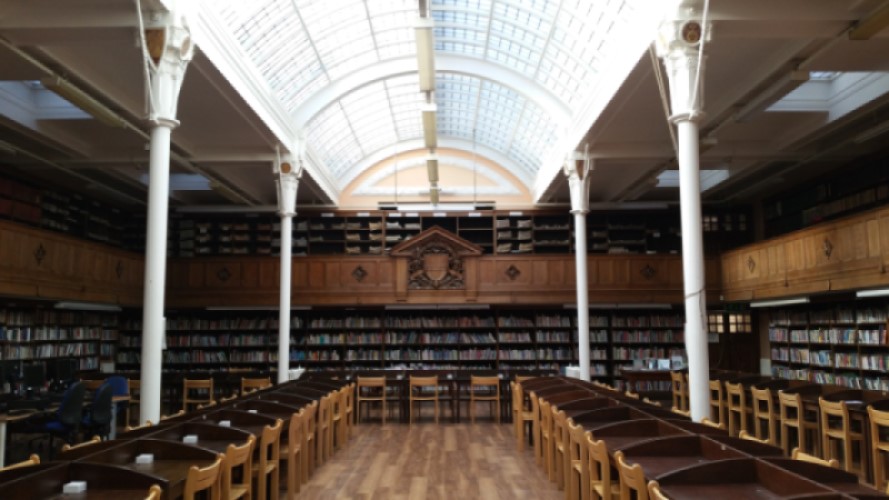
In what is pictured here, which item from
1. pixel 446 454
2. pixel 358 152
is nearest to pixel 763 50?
pixel 446 454

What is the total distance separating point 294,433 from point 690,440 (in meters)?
3.50

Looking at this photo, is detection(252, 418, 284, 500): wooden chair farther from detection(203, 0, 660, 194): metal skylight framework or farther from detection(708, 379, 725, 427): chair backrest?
detection(708, 379, 725, 427): chair backrest

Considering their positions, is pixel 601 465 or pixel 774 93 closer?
pixel 601 465

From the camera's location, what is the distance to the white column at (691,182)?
6539 mm

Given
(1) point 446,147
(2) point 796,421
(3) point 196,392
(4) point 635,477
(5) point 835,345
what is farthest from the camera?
(1) point 446,147

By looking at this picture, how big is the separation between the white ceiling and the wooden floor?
462 cm

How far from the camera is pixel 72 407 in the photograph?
8.10 meters

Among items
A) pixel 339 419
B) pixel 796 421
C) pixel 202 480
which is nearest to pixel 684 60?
pixel 796 421

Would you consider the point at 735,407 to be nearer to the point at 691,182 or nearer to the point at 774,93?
the point at 774,93

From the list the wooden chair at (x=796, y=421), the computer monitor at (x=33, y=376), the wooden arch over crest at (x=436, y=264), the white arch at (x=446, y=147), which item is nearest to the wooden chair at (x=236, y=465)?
the wooden chair at (x=796, y=421)

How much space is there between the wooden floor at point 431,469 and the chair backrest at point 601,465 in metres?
1.68

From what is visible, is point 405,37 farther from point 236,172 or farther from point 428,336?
point 428,336

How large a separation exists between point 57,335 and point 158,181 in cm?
731

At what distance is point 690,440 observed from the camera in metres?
4.52
